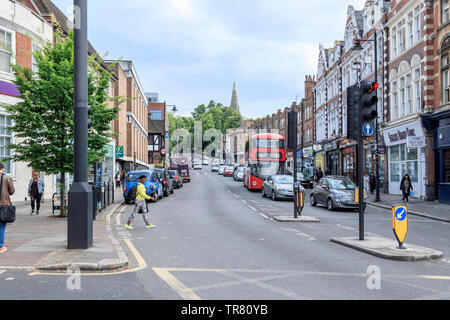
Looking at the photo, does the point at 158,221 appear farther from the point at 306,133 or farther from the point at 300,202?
the point at 306,133

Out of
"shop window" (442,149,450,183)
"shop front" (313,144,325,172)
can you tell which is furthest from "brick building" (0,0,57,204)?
"shop front" (313,144,325,172)

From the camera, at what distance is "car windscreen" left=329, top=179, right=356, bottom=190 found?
2165 centimetres

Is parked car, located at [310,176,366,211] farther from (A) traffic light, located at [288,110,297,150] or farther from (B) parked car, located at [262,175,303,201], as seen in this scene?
(A) traffic light, located at [288,110,297,150]

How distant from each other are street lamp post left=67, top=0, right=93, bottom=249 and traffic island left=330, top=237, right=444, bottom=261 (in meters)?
5.93

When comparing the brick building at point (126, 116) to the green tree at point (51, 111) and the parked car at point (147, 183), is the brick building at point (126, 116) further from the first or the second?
the green tree at point (51, 111)

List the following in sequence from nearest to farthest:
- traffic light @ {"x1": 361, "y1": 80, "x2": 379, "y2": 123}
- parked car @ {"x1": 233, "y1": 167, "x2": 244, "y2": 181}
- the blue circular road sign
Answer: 1. the blue circular road sign
2. traffic light @ {"x1": 361, "y1": 80, "x2": 379, "y2": 123}
3. parked car @ {"x1": 233, "y1": 167, "x2": 244, "y2": 181}

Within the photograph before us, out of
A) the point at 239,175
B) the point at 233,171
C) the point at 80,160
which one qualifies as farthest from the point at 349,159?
the point at 80,160

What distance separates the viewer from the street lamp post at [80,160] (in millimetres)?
9164


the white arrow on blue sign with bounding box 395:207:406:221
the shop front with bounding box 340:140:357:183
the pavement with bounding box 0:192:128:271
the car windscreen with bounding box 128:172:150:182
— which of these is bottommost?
the pavement with bounding box 0:192:128:271

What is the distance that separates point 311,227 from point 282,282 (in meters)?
8.03

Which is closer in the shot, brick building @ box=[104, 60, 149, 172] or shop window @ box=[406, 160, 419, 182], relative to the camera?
shop window @ box=[406, 160, 419, 182]

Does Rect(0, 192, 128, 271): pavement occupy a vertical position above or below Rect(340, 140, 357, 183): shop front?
below

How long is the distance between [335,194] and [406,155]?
10954 mm
